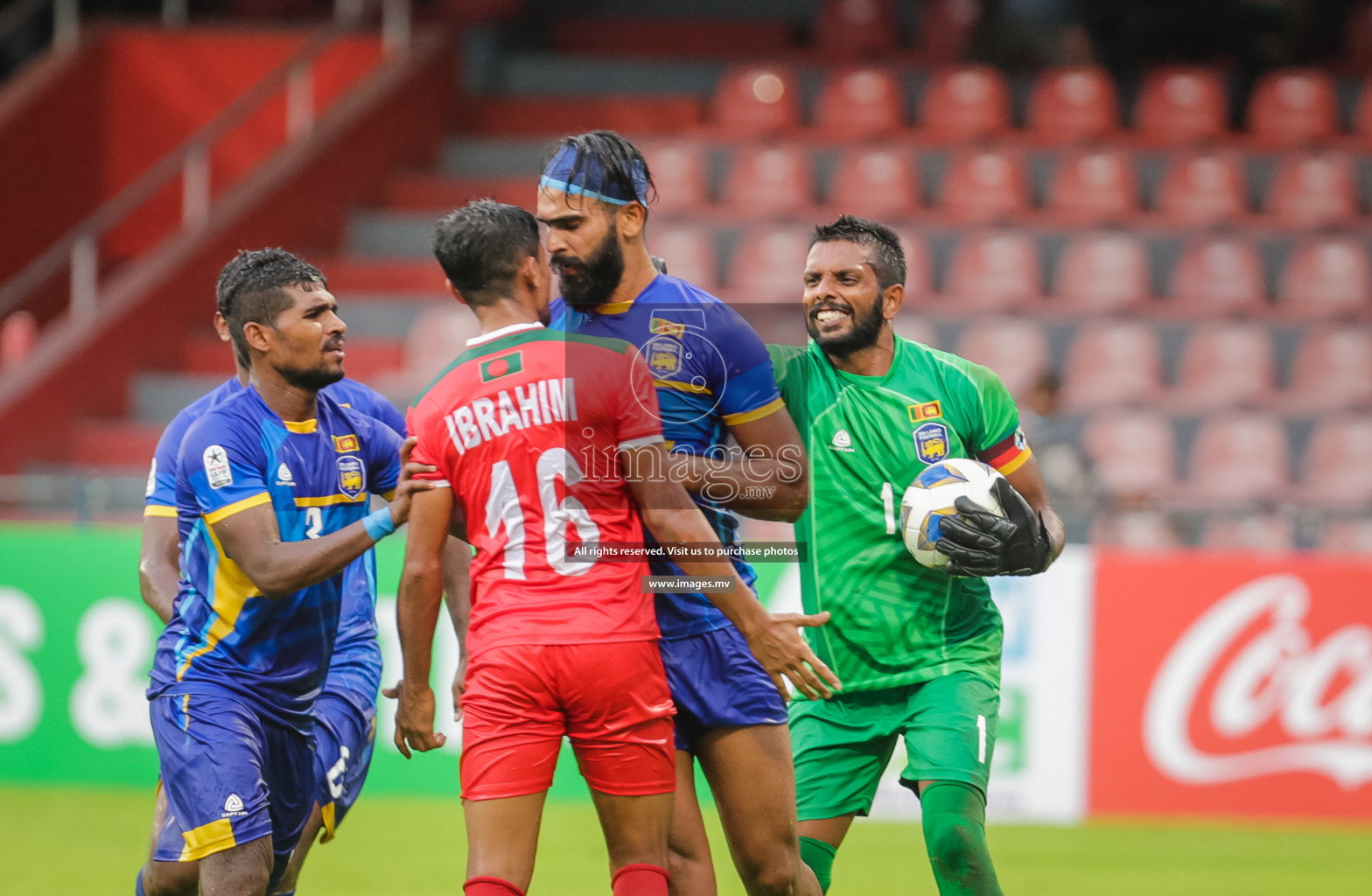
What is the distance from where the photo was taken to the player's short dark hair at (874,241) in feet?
16.5

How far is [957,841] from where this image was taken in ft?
15.1

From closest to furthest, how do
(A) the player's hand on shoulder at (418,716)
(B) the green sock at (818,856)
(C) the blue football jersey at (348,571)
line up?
1. (A) the player's hand on shoulder at (418,716)
2. (B) the green sock at (818,856)
3. (C) the blue football jersey at (348,571)

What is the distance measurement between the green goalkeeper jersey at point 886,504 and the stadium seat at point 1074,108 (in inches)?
398

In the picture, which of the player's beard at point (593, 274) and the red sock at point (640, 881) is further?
the player's beard at point (593, 274)

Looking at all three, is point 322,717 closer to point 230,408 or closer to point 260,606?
point 260,606

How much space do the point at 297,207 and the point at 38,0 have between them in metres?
4.07

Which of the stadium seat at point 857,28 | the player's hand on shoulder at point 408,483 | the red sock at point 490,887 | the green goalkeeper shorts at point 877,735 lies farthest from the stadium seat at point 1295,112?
the red sock at point 490,887

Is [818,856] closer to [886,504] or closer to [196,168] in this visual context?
[886,504]

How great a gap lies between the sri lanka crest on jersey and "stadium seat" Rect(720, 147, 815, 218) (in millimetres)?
9028

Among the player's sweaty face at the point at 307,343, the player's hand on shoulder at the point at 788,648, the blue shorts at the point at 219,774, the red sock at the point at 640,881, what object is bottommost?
the red sock at the point at 640,881

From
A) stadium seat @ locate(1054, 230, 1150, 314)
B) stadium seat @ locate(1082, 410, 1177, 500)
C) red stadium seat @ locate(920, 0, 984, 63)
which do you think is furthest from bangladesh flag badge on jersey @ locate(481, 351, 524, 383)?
red stadium seat @ locate(920, 0, 984, 63)

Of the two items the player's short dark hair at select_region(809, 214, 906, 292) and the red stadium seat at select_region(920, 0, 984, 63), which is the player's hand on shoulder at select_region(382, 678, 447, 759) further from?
the red stadium seat at select_region(920, 0, 984, 63)

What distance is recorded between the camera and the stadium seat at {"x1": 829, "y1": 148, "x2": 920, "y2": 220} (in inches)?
540

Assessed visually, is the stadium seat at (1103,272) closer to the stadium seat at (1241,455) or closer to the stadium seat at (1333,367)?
the stadium seat at (1333,367)
